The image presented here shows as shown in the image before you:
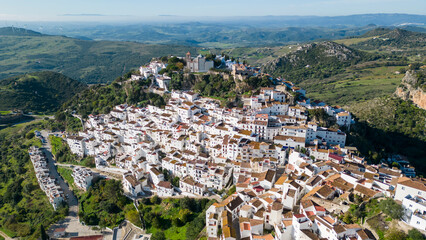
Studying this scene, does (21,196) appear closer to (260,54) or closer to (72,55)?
(260,54)

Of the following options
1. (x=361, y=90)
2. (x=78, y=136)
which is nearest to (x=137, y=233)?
(x=78, y=136)

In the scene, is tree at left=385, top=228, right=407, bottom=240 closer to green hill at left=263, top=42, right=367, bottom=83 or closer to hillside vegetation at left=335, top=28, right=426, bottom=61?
green hill at left=263, top=42, right=367, bottom=83

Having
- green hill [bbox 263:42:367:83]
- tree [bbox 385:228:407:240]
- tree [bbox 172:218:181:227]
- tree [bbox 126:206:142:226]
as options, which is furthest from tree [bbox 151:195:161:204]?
green hill [bbox 263:42:367:83]

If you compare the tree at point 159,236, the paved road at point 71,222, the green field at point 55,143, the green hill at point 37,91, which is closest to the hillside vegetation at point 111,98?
the green field at point 55,143

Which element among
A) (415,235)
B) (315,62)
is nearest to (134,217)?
(415,235)

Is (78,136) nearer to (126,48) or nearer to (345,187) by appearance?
(345,187)

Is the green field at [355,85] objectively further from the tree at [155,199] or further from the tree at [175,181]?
the tree at [155,199]

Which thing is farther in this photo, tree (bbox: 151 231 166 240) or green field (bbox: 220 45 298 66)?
green field (bbox: 220 45 298 66)

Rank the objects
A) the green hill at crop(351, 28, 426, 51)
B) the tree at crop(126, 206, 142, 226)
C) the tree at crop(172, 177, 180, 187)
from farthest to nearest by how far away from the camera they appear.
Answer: the green hill at crop(351, 28, 426, 51) → the tree at crop(172, 177, 180, 187) → the tree at crop(126, 206, 142, 226)
